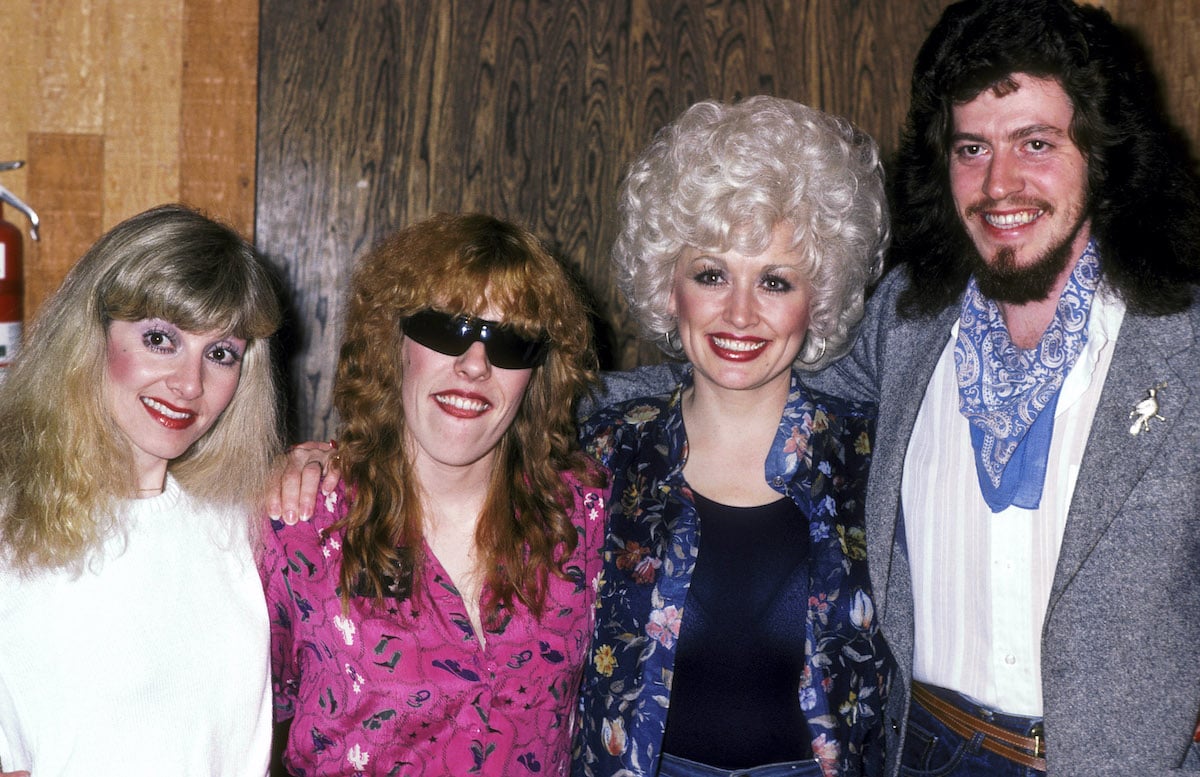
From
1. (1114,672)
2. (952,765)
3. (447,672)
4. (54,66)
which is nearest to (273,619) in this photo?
(447,672)

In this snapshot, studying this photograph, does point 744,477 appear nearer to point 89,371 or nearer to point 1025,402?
point 1025,402

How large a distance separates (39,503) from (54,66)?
1.61 meters

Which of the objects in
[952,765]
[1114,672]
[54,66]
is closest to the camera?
[1114,672]

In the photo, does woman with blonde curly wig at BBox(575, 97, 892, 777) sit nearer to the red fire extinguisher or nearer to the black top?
the black top

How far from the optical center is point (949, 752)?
2039mm

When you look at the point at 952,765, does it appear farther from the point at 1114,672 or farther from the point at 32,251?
the point at 32,251

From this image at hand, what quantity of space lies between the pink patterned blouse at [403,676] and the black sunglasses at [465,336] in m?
0.39

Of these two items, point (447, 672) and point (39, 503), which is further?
point (447, 672)

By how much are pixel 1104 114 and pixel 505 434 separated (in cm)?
141

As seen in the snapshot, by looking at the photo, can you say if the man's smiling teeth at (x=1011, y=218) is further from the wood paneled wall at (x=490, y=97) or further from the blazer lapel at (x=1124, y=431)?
the wood paneled wall at (x=490, y=97)

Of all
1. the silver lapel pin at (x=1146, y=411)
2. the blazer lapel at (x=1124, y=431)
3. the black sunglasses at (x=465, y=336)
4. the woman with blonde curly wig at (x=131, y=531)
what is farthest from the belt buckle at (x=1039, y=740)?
the woman with blonde curly wig at (x=131, y=531)

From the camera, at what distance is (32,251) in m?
2.94

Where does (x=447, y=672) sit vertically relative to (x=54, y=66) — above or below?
below

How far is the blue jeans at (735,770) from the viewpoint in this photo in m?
2.03
